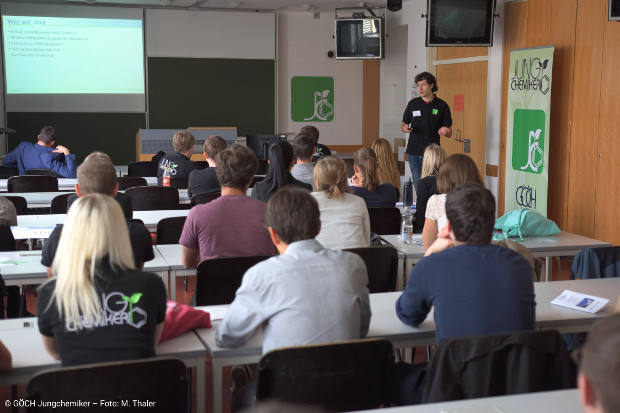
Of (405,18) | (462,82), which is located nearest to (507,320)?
(462,82)

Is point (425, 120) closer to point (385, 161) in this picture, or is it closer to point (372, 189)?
point (385, 161)

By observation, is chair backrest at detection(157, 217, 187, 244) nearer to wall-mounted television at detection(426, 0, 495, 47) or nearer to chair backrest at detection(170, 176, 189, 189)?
chair backrest at detection(170, 176, 189, 189)

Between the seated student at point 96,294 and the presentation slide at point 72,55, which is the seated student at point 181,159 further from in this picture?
the presentation slide at point 72,55

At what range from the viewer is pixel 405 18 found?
1068 cm

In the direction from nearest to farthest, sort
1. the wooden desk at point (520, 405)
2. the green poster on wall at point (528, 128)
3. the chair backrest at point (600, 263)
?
the wooden desk at point (520, 405) < the chair backrest at point (600, 263) < the green poster on wall at point (528, 128)

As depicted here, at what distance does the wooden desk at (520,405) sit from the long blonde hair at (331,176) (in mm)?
2143

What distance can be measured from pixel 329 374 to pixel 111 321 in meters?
0.71

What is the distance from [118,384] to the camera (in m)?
2.06

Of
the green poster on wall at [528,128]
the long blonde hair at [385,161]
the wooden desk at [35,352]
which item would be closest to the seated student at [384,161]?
the long blonde hair at [385,161]

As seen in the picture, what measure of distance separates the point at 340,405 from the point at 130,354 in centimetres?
69

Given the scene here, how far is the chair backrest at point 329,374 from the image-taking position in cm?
220

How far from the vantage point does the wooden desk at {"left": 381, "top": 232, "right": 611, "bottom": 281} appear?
4137 mm

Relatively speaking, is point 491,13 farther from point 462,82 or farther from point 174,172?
point 174,172

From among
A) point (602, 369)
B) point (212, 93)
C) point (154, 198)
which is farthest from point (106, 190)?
point (212, 93)
